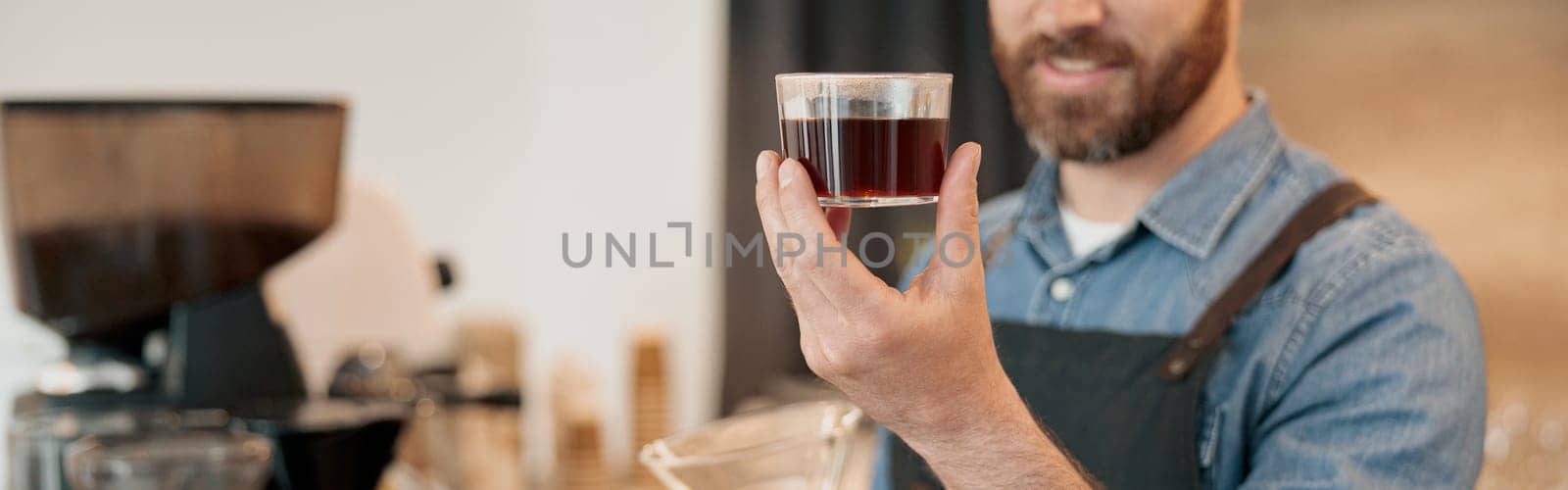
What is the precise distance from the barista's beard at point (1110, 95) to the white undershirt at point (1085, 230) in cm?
13

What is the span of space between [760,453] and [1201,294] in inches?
18.1

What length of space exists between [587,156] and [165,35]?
1249 millimetres

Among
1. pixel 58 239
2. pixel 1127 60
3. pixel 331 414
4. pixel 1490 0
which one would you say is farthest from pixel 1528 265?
pixel 58 239

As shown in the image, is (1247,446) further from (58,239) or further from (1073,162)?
(58,239)

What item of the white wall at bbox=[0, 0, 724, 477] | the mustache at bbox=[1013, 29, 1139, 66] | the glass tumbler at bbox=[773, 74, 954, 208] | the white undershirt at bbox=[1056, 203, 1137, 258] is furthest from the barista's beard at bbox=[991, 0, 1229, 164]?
the white wall at bbox=[0, 0, 724, 477]

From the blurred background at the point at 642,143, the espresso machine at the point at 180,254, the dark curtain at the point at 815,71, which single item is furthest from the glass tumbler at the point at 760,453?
the dark curtain at the point at 815,71

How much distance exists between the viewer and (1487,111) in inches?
93.9

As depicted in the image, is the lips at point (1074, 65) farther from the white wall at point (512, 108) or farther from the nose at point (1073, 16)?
the white wall at point (512, 108)

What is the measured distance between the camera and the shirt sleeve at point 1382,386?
118cm

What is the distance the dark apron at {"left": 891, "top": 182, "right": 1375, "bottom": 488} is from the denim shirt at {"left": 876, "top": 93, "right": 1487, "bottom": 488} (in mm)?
21

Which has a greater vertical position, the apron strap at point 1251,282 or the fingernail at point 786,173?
the fingernail at point 786,173

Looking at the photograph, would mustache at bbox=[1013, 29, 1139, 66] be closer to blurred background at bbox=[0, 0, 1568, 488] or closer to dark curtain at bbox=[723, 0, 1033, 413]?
blurred background at bbox=[0, 0, 1568, 488]

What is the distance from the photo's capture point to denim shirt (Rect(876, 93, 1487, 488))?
119cm

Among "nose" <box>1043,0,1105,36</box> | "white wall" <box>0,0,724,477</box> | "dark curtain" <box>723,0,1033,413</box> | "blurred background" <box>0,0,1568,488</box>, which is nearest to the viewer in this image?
"nose" <box>1043,0,1105,36</box>
